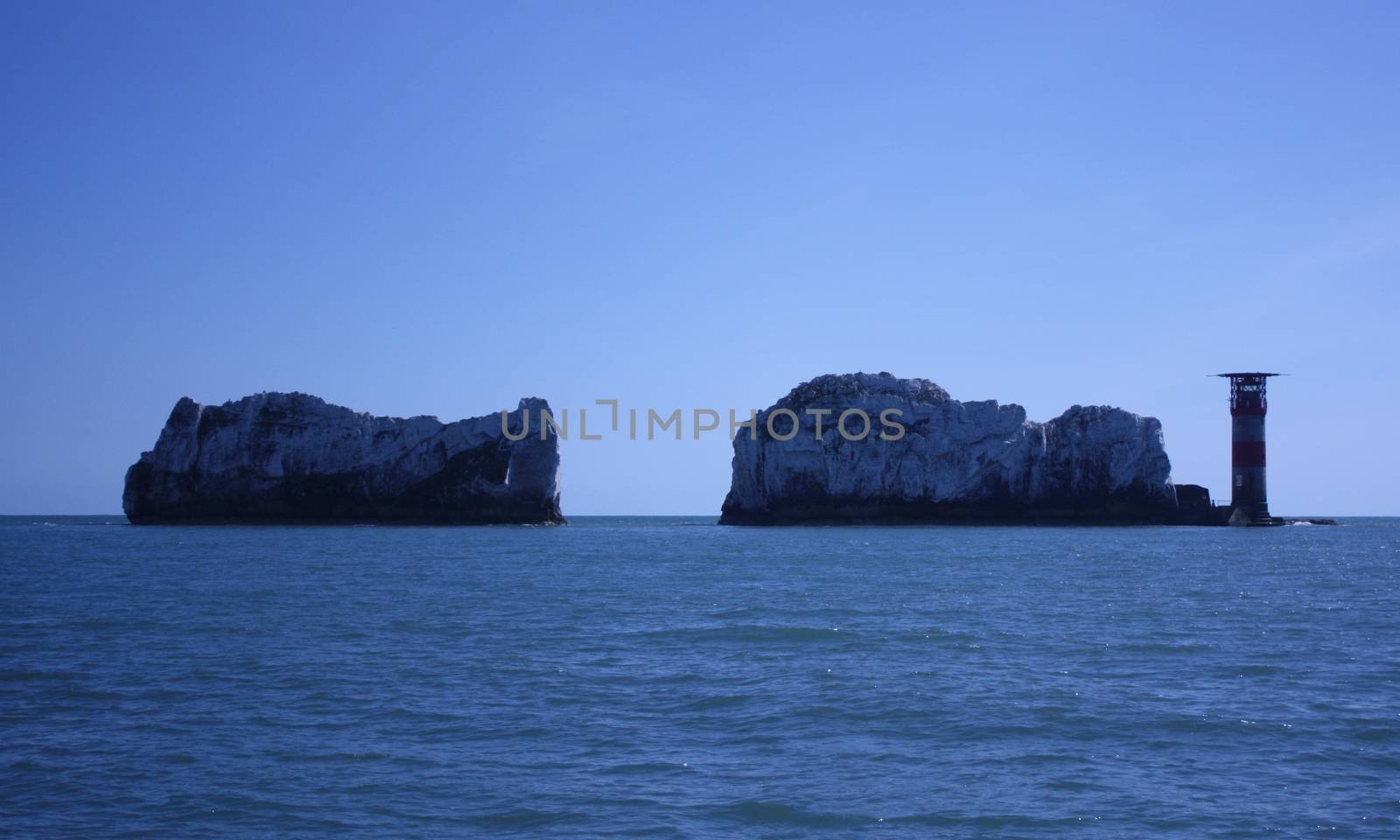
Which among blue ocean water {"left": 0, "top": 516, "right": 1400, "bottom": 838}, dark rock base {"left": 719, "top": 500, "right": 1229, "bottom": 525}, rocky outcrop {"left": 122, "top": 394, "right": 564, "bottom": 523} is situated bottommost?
blue ocean water {"left": 0, "top": 516, "right": 1400, "bottom": 838}

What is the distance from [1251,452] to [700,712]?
235 ft

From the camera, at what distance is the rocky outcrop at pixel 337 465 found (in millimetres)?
77188

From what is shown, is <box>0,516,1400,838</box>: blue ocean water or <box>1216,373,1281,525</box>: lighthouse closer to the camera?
<box>0,516,1400,838</box>: blue ocean water

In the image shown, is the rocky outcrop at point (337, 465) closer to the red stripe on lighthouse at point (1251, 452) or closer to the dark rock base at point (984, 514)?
the dark rock base at point (984, 514)

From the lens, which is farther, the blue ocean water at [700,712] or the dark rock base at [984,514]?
the dark rock base at [984,514]

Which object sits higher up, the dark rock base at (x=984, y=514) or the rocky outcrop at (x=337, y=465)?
the rocky outcrop at (x=337, y=465)

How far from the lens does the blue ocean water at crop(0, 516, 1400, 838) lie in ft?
32.0

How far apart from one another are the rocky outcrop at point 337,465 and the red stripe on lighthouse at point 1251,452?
148 ft

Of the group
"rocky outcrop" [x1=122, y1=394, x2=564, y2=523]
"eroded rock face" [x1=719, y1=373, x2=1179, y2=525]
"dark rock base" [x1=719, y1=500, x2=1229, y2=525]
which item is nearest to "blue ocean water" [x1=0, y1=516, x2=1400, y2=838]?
"eroded rock face" [x1=719, y1=373, x2=1179, y2=525]

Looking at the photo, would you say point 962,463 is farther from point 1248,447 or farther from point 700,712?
point 700,712

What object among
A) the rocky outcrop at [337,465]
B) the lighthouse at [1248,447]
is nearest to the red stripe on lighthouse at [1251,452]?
the lighthouse at [1248,447]

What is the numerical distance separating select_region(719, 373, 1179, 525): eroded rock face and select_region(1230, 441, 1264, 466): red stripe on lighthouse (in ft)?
15.1

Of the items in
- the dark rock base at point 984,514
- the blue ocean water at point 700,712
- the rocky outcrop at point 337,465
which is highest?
the rocky outcrop at point 337,465

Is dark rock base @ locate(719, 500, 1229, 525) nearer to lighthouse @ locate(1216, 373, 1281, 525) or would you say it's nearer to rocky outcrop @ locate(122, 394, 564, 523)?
lighthouse @ locate(1216, 373, 1281, 525)
